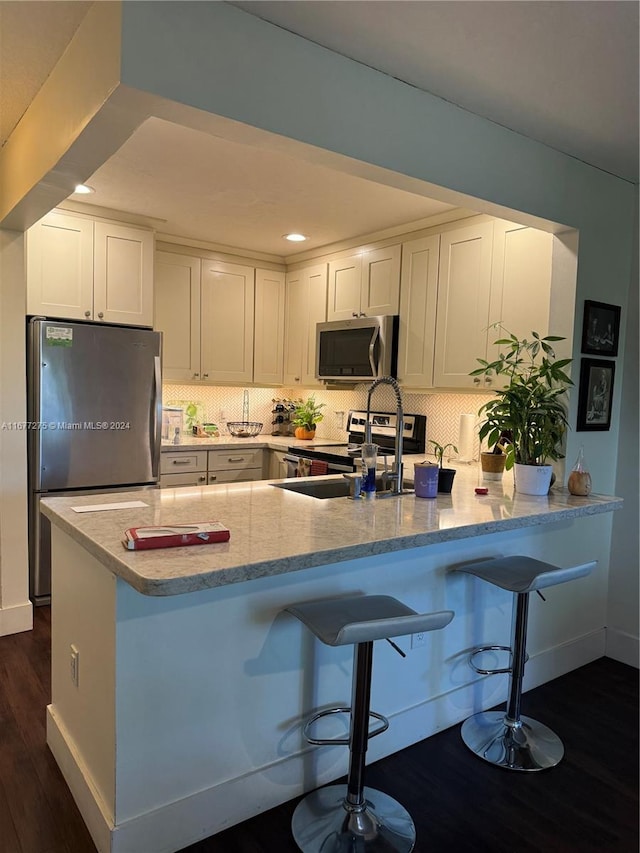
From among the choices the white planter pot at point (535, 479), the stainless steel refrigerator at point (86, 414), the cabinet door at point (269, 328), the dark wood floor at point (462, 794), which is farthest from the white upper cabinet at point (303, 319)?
the dark wood floor at point (462, 794)

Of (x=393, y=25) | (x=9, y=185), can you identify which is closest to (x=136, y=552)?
(x=393, y=25)

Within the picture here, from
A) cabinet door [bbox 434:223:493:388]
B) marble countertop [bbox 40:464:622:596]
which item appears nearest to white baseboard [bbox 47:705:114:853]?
marble countertop [bbox 40:464:622:596]

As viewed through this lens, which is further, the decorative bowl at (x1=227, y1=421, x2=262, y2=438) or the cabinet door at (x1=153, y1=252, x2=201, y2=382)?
the decorative bowl at (x1=227, y1=421, x2=262, y2=438)

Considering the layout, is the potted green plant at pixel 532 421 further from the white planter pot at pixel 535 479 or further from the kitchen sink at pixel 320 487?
the kitchen sink at pixel 320 487

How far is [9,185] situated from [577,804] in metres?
3.37

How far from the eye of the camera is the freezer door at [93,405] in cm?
335

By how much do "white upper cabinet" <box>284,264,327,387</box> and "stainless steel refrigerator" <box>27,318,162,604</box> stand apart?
134 centimetres

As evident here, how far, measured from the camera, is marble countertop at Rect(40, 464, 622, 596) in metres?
1.44

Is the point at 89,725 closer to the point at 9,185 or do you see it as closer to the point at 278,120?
the point at 278,120

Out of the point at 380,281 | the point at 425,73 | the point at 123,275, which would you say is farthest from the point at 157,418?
the point at 425,73

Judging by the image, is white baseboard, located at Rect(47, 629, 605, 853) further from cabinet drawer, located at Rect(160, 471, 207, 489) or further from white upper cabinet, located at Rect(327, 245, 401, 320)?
white upper cabinet, located at Rect(327, 245, 401, 320)

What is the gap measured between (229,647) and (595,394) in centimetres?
212

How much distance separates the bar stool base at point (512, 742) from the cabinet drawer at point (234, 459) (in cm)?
257

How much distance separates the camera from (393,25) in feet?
5.60
